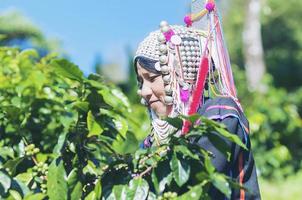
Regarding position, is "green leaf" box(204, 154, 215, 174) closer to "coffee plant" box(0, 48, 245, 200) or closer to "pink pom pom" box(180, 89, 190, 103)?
"coffee plant" box(0, 48, 245, 200)

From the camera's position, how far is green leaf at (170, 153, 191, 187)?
1.94m

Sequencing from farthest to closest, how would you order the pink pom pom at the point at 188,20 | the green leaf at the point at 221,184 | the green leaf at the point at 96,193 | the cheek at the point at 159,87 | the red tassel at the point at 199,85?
the pink pom pom at the point at 188,20, the cheek at the point at 159,87, the red tassel at the point at 199,85, the green leaf at the point at 96,193, the green leaf at the point at 221,184

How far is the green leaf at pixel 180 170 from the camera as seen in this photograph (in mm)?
1941

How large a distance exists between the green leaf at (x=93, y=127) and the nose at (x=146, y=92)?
0.87 feet

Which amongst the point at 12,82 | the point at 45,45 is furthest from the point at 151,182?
the point at 45,45

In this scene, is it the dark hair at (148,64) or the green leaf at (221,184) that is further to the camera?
the dark hair at (148,64)

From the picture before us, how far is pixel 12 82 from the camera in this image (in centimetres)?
333

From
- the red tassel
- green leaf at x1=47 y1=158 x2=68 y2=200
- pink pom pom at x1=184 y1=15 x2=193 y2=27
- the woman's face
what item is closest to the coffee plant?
green leaf at x1=47 y1=158 x2=68 y2=200

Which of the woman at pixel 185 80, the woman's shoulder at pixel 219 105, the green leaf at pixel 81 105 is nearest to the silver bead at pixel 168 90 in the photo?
the woman at pixel 185 80

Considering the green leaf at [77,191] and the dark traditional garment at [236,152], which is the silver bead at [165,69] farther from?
the green leaf at [77,191]

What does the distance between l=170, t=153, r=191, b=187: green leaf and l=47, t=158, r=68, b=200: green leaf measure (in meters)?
0.35

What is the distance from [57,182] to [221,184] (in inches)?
21.4

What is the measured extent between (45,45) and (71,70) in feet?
61.5

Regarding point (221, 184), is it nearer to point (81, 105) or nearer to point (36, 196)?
point (36, 196)
